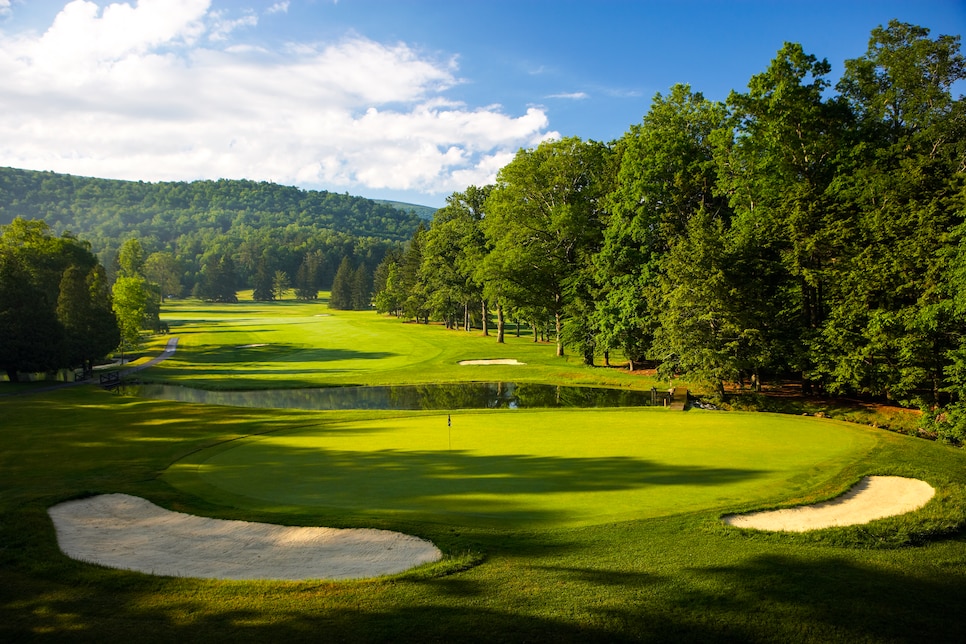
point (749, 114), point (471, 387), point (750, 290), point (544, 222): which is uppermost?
point (749, 114)

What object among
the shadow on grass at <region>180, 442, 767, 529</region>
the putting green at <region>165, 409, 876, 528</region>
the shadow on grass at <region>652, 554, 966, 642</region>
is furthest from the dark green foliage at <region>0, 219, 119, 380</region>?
the shadow on grass at <region>652, 554, 966, 642</region>

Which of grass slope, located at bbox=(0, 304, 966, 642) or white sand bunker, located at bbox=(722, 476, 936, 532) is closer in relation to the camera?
grass slope, located at bbox=(0, 304, 966, 642)

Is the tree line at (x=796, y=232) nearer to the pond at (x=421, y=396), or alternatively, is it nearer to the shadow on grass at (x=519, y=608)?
the pond at (x=421, y=396)

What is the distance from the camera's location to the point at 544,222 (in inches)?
1829

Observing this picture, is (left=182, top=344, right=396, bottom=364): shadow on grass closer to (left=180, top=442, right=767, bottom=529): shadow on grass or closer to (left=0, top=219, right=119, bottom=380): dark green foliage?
(left=0, top=219, right=119, bottom=380): dark green foliage

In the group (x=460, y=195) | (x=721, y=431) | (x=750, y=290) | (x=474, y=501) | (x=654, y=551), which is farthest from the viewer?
(x=460, y=195)

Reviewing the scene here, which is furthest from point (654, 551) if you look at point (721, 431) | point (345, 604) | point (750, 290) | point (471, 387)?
point (471, 387)

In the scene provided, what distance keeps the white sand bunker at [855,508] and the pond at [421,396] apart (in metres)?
16.4

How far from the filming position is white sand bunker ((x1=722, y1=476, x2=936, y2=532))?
36.4 ft

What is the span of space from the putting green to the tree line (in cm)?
730

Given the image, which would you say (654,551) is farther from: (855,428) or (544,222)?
(544,222)

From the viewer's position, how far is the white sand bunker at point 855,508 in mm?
11102

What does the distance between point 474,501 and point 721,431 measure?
441 inches

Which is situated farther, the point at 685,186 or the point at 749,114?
the point at 685,186
